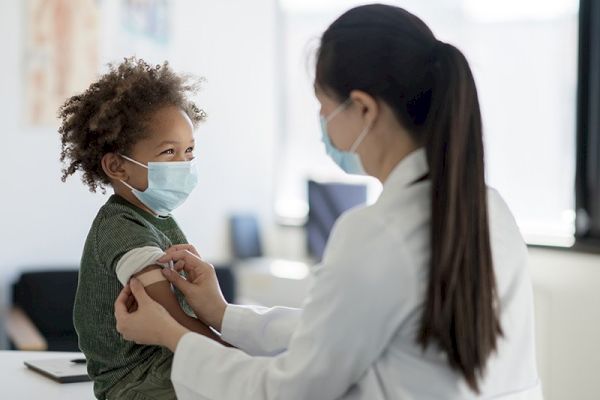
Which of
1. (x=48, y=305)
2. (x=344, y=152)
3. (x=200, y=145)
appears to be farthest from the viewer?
(x=200, y=145)

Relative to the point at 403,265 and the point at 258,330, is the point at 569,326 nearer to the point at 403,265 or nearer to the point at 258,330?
the point at 258,330

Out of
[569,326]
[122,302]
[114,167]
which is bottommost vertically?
[569,326]

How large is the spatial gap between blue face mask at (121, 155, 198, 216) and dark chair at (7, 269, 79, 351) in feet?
6.61

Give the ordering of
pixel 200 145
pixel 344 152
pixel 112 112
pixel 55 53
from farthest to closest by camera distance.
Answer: pixel 200 145 < pixel 55 53 < pixel 112 112 < pixel 344 152

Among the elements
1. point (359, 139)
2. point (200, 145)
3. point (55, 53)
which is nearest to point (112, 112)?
point (359, 139)

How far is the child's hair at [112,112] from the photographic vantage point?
5.68ft

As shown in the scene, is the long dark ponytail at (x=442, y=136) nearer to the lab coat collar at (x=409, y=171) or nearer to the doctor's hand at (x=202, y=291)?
the lab coat collar at (x=409, y=171)

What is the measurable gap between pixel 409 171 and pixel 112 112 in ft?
2.25

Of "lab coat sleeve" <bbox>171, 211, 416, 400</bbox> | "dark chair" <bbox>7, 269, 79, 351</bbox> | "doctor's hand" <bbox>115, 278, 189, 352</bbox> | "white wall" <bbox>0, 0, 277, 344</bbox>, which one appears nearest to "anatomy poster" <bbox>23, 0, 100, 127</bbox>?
"white wall" <bbox>0, 0, 277, 344</bbox>

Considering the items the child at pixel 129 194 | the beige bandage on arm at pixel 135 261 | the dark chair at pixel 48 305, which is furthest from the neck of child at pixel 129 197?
the dark chair at pixel 48 305

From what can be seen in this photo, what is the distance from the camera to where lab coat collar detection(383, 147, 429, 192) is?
1312mm

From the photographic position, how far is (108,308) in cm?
163

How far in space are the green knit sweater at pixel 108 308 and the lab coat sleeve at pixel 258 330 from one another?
0.54 feet

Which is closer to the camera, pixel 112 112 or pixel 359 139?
pixel 359 139
